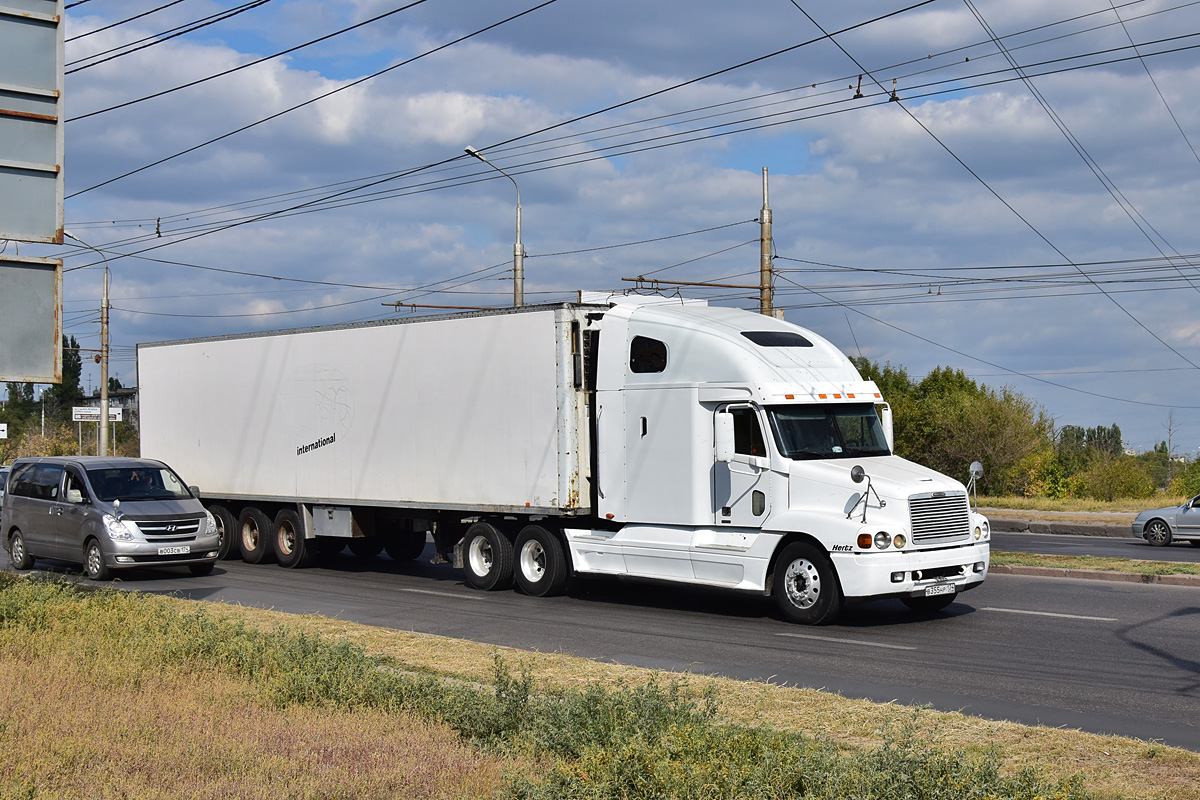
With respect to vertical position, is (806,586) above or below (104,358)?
below

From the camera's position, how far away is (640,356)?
15078mm

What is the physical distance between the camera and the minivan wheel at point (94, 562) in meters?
18.4

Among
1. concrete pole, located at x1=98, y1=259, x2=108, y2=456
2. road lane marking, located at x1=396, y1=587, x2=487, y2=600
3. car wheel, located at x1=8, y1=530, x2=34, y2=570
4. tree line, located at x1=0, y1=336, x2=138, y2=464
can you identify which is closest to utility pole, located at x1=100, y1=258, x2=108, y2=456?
concrete pole, located at x1=98, y1=259, x2=108, y2=456

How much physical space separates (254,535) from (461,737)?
604 inches

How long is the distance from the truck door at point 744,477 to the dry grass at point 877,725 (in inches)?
154

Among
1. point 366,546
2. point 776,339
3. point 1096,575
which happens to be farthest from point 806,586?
point 366,546

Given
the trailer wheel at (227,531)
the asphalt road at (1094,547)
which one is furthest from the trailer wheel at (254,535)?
the asphalt road at (1094,547)

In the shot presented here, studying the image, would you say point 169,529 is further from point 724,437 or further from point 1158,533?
point 1158,533

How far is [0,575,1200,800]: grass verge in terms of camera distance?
18.0ft

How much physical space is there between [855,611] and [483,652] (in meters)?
5.62

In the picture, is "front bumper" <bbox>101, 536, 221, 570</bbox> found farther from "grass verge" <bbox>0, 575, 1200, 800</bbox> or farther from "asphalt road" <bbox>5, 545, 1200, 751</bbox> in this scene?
"grass verge" <bbox>0, 575, 1200, 800</bbox>

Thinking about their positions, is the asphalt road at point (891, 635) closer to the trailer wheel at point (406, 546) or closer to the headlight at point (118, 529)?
the headlight at point (118, 529)

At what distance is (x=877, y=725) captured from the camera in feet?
24.8

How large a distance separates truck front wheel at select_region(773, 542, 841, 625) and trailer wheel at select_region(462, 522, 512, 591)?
4.62 metres
